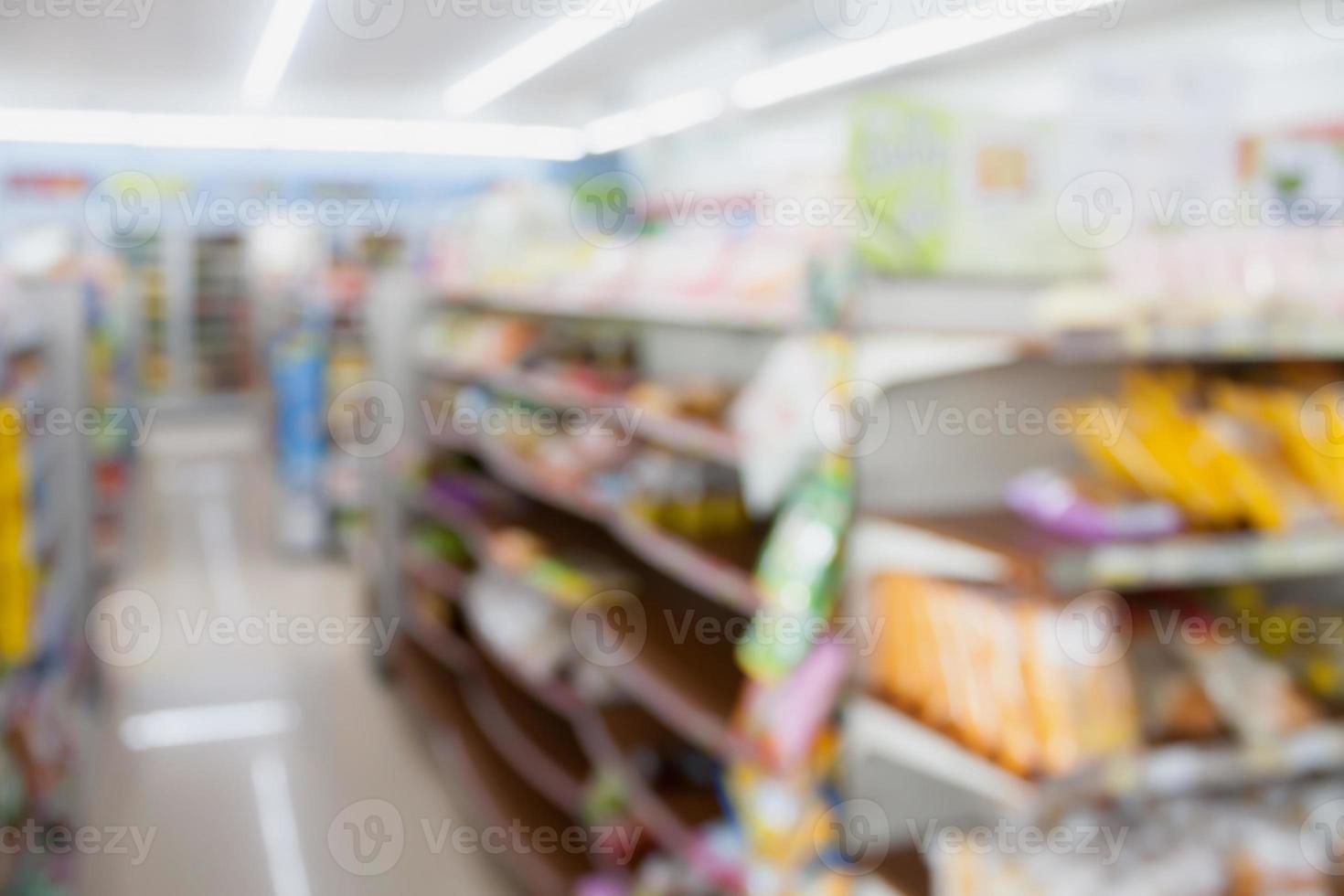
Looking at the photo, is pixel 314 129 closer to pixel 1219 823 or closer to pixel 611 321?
pixel 611 321

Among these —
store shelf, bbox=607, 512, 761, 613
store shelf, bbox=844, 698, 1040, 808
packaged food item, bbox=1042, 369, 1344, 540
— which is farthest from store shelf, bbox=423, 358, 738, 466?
packaged food item, bbox=1042, 369, 1344, 540

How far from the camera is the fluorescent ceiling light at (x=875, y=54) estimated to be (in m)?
8.18

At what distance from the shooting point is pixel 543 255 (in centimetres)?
430

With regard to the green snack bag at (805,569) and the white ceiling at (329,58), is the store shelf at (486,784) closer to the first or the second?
the green snack bag at (805,569)

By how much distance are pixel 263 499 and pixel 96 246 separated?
231 inches

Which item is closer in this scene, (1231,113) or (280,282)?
(1231,113)

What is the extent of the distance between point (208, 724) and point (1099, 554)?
4.43 metres

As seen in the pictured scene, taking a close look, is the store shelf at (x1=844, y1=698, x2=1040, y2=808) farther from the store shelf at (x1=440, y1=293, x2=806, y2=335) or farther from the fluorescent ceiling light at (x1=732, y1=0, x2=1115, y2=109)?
the fluorescent ceiling light at (x1=732, y1=0, x2=1115, y2=109)

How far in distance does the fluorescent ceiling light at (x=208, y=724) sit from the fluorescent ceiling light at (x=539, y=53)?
5.50m

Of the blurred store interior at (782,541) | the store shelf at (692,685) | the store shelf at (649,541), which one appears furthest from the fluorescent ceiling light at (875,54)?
the store shelf at (692,685)

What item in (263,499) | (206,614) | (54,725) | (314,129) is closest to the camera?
(54,725)

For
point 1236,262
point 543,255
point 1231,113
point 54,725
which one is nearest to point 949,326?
point 1236,262

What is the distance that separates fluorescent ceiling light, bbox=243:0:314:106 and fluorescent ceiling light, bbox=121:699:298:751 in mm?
5016

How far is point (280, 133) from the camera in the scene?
48.8 feet
